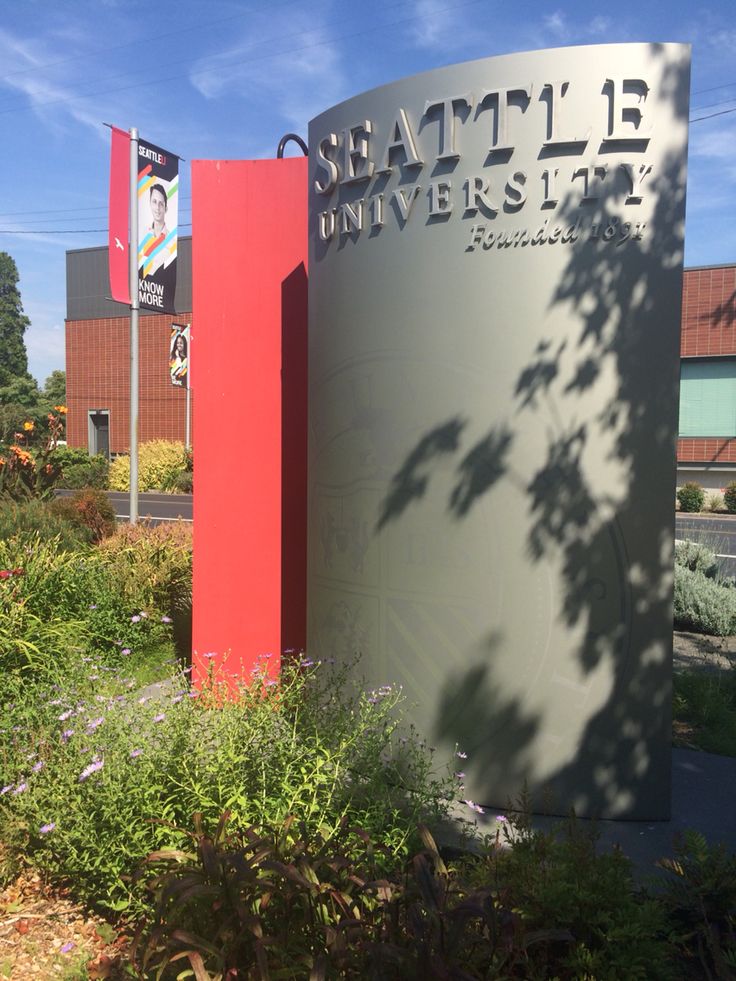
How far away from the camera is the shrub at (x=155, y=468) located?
29.8 m

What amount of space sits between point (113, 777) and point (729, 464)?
26746 millimetres

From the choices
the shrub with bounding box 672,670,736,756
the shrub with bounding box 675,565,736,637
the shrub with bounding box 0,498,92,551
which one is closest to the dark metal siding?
the shrub with bounding box 0,498,92,551

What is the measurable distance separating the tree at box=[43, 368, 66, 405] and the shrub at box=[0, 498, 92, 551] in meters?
62.1

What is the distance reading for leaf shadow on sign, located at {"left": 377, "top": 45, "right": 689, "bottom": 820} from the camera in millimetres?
4098

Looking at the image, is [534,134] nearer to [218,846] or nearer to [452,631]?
[452,631]

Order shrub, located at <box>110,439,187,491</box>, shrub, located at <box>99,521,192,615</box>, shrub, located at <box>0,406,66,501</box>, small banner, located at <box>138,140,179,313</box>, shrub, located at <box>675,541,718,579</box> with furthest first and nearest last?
shrub, located at <box>110,439,187,491</box>, small banner, located at <box>138,140,179,313</box>, shrub, located at <box>675,541,718,579</box>, shrub, located at <box>0,406,66,501</box>, shrub, located at <box>99,521,192,615</box>

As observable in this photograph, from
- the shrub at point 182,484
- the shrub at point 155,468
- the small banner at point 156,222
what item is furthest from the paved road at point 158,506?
the small banner at point 156,222

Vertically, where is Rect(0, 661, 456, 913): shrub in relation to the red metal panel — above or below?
below

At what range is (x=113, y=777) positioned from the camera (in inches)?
134

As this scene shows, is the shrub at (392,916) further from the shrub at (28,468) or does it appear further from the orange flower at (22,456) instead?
the orange flower at (22,456)

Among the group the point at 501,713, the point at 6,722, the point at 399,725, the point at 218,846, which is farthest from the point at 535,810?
the point at 6,722

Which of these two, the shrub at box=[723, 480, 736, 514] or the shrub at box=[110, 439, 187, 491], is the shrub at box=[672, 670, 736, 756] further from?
the shrub at box=[110, 439, 187, 491]

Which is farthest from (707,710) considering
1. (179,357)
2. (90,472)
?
(90,472)

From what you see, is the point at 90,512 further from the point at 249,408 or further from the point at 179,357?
the point at 179,357
